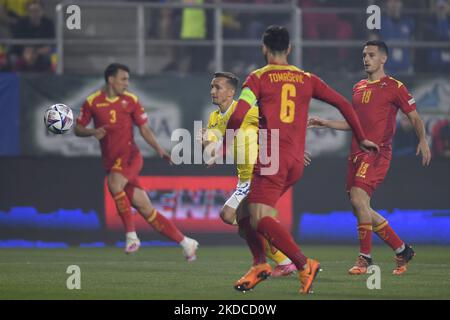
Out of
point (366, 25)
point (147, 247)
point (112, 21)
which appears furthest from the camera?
point (112, 21)

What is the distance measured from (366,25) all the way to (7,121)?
620cm

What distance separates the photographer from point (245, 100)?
31.2ft

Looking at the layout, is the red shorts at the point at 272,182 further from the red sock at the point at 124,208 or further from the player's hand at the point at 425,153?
the red sock at the point at 124,208

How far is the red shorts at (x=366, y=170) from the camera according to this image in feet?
40.2

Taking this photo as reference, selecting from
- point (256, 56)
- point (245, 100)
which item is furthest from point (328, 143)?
point (245, 100)

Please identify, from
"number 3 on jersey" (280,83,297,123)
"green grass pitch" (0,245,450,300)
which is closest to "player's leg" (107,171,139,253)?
"green grass pitch" (0,245,450,300)

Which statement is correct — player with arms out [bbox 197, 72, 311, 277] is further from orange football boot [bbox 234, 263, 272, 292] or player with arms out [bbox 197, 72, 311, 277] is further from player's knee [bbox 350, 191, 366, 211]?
orange football boot [bbox 234, 263, 272, 292]

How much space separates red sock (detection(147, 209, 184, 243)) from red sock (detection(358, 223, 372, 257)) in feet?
8.34

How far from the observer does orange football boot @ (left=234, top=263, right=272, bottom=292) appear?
32.8 ft

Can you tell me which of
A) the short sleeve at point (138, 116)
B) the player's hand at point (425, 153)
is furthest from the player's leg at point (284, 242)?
the short sleeve at point (138, 116)

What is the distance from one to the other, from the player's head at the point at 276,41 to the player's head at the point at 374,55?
9.35 feet

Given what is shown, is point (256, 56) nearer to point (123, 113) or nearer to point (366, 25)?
point (366, 25)
